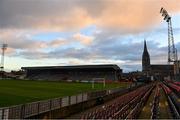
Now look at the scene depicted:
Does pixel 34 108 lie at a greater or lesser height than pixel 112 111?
greater

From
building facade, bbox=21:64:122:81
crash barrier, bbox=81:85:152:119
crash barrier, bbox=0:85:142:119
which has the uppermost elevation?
building facade, bbox=21:64:122:81

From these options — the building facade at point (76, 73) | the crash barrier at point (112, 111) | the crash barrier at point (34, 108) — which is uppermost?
the building facade at point (76, 73)

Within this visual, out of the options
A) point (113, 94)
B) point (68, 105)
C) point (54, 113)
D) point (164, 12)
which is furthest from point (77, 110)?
point (164, 12)

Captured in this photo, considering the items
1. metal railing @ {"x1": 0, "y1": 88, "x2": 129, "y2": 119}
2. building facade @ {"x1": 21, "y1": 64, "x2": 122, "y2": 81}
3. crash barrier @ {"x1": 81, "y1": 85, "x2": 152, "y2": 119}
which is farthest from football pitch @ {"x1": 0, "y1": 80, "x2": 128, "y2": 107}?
building facade @ {"x1": 21, "y1": 64, "x2": 122, "y2": 81}

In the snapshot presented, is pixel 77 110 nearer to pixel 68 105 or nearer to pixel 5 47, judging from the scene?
pixel 68 105

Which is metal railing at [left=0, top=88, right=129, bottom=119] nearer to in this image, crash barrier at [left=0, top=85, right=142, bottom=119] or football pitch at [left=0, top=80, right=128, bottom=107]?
crash barrier at [left=0, top=85, right=142, bottom=119]

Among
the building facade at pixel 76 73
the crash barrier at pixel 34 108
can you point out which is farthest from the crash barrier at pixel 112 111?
the building facade at pixel 76 73

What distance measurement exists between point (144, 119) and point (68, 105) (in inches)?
325

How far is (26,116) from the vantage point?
2269 centimetres

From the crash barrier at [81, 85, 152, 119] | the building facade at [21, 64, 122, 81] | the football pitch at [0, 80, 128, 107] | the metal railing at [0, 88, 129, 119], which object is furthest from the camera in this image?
the building facade at [21, 64, 122, 81]

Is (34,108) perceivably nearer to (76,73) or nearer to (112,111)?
(112,111)

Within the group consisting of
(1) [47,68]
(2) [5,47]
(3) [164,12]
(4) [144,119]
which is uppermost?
(3) [164,12]

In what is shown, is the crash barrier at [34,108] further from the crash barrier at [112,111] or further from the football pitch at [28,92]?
the football pitch at [28,92]

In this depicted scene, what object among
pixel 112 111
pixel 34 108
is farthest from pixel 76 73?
pixel 34 108
